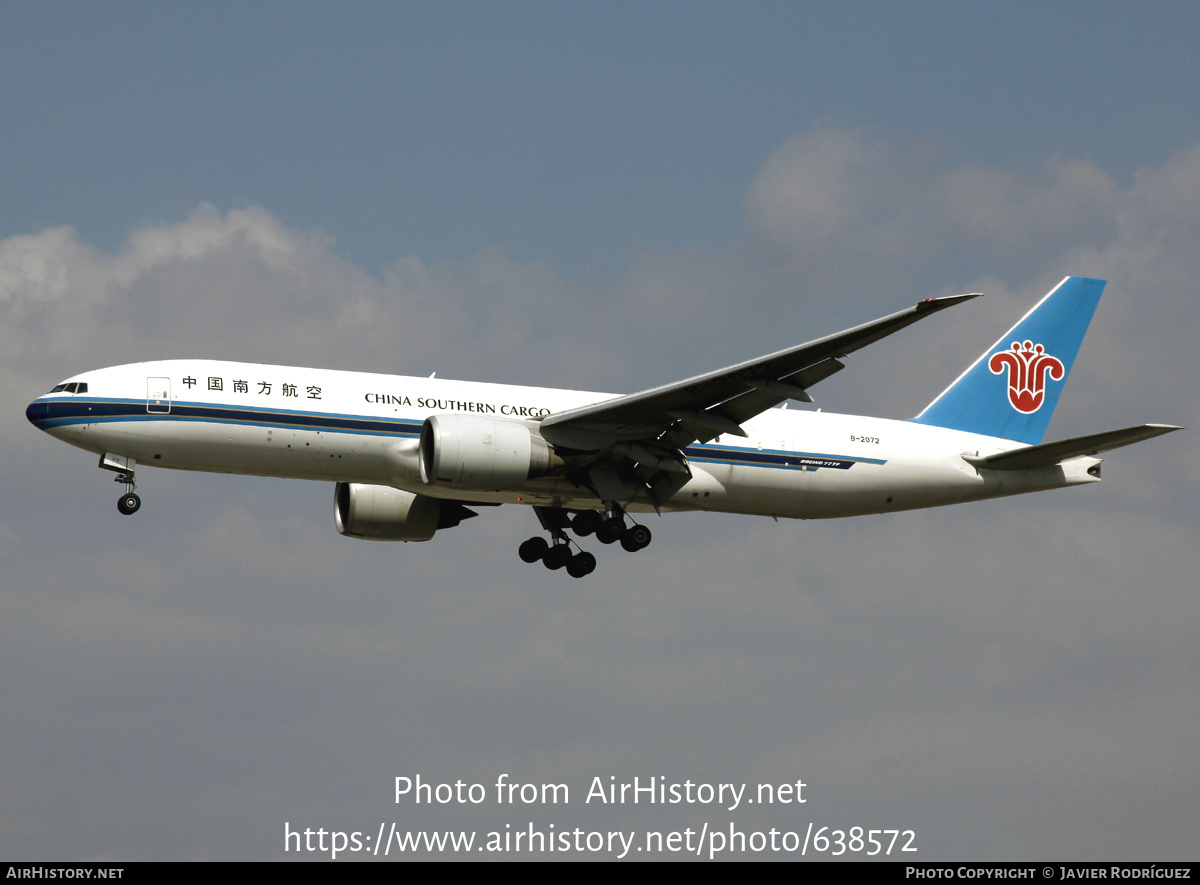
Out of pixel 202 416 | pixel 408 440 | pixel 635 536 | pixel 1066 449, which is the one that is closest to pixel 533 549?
pixel 635 536

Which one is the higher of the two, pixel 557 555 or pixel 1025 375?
pixel 1025 375

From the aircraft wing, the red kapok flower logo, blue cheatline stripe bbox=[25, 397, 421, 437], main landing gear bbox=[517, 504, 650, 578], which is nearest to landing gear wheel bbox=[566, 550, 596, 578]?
main landing gear bbox=[517, 504, 650, 578]

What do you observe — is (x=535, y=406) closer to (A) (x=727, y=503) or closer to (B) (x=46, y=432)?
(A) (x=727, y=503)

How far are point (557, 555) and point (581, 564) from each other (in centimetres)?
68

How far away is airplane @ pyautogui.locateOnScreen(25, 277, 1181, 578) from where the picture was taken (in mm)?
33000

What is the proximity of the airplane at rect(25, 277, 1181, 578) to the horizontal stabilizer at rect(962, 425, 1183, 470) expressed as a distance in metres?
0.05

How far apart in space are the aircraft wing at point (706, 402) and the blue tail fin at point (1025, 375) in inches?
325

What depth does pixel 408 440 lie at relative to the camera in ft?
112

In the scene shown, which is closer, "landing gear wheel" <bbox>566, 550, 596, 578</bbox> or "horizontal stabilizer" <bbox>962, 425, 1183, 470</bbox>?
"horizontal stabilizer" <bbox>962, 425, 1183, 470</bbox>

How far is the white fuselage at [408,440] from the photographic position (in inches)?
1303

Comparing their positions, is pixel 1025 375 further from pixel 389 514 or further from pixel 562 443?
pixel 389 514

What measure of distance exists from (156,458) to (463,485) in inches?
270

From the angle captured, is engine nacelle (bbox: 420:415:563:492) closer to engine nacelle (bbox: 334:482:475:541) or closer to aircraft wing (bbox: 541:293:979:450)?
aircraft wing (bbox: 541:293:979:450)

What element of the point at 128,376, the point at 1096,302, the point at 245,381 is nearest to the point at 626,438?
the point at 245,381
